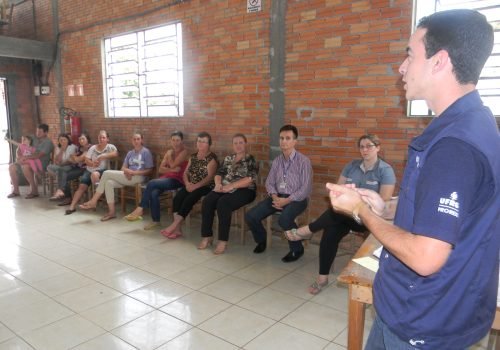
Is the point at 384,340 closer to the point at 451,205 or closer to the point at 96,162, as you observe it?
the point at 451,205

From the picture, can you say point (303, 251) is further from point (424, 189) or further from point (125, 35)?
point (125, 35)

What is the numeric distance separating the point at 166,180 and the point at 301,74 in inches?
85.6

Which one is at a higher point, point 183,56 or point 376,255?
point 183,56

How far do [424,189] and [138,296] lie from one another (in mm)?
2551

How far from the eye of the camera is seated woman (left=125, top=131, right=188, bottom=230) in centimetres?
466

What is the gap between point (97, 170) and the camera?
18.3 feet

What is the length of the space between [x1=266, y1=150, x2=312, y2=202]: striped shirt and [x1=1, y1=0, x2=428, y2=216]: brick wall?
0.34m

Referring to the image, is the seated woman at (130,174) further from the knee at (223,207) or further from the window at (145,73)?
the knee at (223,207)

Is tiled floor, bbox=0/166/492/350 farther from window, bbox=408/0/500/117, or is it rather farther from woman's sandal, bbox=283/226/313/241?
window, bbox=408/0/500/117

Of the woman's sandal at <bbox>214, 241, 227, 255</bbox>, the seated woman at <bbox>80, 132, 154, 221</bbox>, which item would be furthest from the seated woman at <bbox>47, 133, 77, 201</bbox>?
the woman's sandal at <bbox>214, 241, 227, 255</bbox>

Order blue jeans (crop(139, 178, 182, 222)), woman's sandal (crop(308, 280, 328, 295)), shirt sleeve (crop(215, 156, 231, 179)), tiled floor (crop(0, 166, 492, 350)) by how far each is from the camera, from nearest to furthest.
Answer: tiled floor (crop(0, 166, 492, 350)) < woman's sandal (crop(308, 280, 328, 295)) < shirt sleeve (crop(215, 156, 231, 179)) < blue jeans (crop(139, 178, 182, 222))

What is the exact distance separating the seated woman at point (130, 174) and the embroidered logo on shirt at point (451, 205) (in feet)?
15.6

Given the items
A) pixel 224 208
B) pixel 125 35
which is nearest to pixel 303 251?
pixel 224 208

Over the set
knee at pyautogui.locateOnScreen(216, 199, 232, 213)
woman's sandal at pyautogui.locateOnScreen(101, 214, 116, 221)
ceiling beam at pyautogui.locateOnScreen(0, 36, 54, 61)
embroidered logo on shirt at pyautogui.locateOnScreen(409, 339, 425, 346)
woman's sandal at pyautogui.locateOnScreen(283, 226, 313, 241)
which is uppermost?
ceiling beam at pyautogui.locateOnScreen(0, 36, 54, 61)
